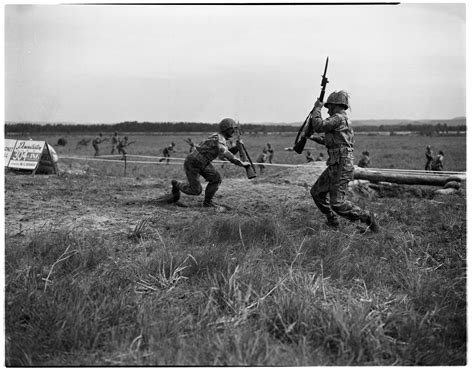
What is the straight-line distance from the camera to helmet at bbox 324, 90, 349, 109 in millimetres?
5859

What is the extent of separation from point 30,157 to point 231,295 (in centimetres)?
1036

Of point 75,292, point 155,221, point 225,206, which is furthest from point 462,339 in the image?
point 225,206

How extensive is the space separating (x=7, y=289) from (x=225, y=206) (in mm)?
4523

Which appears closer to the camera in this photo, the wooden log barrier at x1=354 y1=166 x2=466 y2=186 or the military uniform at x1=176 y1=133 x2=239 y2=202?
the military uniform at x1=176 y1=133 x2=239 y2=202

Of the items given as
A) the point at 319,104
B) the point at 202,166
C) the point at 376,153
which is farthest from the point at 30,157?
the point at 376,153

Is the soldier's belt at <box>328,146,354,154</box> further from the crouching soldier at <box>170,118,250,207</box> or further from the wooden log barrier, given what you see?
the wooden log barrier

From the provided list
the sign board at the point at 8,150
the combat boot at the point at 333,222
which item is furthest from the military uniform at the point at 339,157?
the sign board at the point at 8,150

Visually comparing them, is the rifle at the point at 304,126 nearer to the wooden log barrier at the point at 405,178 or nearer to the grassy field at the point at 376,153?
the wooden log barrier at the point at 405,178

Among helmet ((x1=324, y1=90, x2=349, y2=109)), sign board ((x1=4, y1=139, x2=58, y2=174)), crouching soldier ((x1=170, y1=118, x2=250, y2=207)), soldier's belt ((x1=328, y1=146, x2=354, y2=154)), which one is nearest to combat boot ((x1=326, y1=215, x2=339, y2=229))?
soldier's belt ((x1=328, y1=146, x2=354, y2=154))

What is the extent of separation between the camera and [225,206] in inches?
299

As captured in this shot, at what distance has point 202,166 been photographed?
7.52 meters

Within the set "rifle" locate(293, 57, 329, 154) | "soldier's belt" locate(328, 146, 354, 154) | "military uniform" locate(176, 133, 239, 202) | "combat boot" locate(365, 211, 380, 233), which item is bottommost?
"combat boot" locate(365, 211, 380, 233)

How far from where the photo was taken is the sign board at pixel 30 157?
11.7 metres

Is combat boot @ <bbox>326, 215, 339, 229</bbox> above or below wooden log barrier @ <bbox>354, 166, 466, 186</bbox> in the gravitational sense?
below
